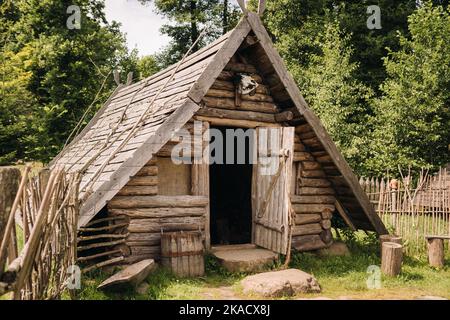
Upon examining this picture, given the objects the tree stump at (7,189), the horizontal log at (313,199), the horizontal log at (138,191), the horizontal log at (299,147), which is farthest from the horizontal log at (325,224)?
the tree stump at (7,189)

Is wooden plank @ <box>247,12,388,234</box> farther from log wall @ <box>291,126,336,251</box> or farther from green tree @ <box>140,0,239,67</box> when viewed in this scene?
green tree @ <box>140,0,239,67</box>

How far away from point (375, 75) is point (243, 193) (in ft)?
45.9

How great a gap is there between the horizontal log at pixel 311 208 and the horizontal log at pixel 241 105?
7.20ft

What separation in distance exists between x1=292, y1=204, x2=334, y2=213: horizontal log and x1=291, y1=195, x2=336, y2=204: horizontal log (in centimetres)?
7

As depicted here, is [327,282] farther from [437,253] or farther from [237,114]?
[237,114]

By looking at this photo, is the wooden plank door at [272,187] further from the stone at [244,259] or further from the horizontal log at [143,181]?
the horizontal log at [143,181]

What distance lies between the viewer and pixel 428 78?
15234mm

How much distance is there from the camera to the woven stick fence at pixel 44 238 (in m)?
3.22

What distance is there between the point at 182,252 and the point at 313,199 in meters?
3.49

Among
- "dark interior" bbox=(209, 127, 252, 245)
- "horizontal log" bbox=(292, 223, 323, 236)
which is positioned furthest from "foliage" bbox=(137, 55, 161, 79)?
"horizontal log" bbox=(292, 223, 323, 236)

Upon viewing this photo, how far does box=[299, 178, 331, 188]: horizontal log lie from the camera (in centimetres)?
831

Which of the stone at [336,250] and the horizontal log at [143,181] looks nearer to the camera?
the horizontal log at [143,181]

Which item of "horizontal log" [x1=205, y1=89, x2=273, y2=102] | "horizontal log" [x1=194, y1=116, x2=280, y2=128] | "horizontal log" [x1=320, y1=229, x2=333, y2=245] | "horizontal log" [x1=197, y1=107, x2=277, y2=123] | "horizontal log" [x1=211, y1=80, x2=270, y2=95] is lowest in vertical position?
"horizontal log" [x1=320, y1=229, x2=333, y2=245]
